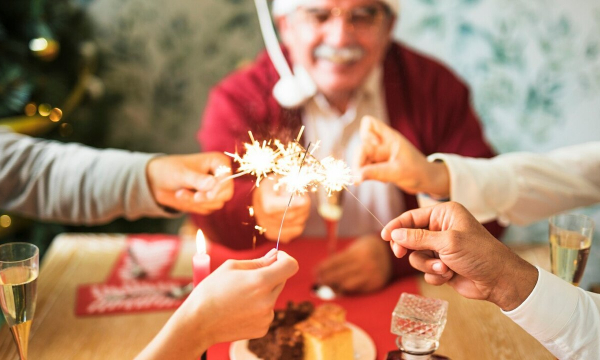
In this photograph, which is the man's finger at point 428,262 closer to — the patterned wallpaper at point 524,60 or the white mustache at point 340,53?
the white mustache at point 340,53

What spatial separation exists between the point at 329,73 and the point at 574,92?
4.87 ft

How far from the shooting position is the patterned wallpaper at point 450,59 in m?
2.61

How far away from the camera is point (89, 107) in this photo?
2.73 m

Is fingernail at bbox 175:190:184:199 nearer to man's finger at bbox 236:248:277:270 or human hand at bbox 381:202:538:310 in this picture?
man's finger at bbox 236:248:277:270

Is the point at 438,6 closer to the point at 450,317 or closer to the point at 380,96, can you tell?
the point at 380,96

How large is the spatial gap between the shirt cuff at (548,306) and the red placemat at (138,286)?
32.3 inches

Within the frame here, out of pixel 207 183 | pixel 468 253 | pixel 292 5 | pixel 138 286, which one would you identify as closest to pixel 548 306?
pixel 468 253

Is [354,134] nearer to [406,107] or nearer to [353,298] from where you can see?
[406,107]

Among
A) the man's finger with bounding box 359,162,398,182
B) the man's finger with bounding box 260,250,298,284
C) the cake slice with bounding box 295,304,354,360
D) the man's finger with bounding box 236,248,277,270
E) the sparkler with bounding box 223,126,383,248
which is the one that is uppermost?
the sparkler with bounding box 223,126,383,248

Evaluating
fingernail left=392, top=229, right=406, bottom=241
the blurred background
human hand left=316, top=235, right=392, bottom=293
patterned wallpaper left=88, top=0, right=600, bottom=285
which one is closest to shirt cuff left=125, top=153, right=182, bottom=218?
human hand left=316, top=235, right=392, bottom=293

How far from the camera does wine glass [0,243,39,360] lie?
93cm

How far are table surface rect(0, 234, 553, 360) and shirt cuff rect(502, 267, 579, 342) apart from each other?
0.72 ft

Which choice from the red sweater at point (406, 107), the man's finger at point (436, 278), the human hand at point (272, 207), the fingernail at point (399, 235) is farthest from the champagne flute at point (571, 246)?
the red sweater at point (406, 107)

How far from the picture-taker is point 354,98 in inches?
80.0
